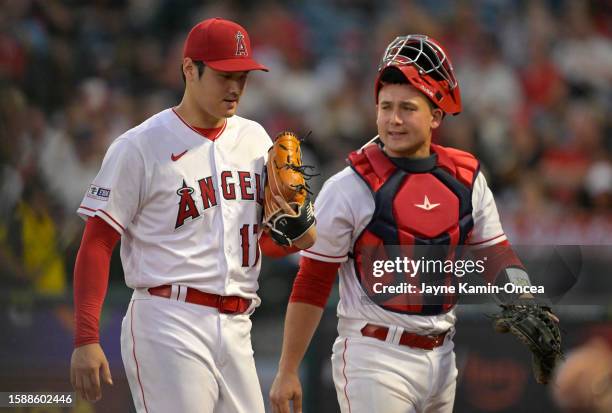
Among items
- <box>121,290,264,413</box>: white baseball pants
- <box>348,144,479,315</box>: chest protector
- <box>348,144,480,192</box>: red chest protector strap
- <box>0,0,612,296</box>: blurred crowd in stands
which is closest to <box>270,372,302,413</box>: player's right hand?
<box>121,290,264,413</box>: white baseball pants

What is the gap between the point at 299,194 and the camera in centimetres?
404

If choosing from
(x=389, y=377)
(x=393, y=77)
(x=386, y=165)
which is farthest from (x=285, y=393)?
(x=393, y=77)

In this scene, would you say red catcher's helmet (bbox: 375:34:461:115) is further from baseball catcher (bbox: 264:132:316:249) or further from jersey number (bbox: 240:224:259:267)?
jersey number (bbox: 240:224:259:267)

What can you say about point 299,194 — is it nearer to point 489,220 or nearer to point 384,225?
point 384,225

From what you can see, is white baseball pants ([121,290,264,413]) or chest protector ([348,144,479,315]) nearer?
white baseball pants ([121,290,264,413])

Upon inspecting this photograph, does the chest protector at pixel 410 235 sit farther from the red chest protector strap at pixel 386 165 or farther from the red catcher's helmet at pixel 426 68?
the red catcher's helmet at pixel 426 68

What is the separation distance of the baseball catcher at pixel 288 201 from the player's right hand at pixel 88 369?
2.55ft

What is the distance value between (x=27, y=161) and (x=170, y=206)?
17.8 ft

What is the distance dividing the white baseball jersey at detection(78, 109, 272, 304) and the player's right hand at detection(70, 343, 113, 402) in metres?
0.33

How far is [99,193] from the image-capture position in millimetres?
3971

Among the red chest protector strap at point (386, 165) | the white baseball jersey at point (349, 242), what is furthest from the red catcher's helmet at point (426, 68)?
the white baseball jersey at point (349, 242)

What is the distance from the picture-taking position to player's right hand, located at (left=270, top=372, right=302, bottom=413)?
13.6 feet

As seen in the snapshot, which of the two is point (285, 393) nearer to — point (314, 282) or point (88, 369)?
point (314, 282)

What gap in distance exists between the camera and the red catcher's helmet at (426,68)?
164 inches
